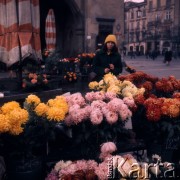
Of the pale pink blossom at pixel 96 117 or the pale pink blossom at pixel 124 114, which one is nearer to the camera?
the pale pink blossom at pixel 96 117

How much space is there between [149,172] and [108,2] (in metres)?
18.1

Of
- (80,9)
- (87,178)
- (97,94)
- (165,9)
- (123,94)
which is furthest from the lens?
(165,9)

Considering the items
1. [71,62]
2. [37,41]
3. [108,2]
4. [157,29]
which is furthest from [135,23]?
[37,41]

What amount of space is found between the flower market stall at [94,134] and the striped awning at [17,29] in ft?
9.73

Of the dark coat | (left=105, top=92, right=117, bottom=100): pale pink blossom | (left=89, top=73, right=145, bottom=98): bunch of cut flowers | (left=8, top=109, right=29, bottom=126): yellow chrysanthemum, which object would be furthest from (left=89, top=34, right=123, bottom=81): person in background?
(left=8, top=109, right=29, bottom=126): yellow chrysanthemum

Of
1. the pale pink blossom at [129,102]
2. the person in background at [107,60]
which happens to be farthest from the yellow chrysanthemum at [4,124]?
the person in background at [107,60]

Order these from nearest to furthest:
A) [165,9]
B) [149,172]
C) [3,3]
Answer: [149,172], [3,3], [165,9]

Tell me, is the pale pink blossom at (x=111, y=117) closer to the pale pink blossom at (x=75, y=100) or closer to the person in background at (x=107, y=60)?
the pale pink blossom at (x=75, y=100)

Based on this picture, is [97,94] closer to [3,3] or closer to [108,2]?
[3,3]

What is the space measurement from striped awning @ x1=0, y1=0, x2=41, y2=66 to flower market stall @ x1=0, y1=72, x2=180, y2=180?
2967 millimetres

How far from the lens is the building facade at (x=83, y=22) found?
1882 centimetres

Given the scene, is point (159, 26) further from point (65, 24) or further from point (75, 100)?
point (75, 100)

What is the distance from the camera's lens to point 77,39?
19188 millimetres

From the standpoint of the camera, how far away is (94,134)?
2.82 meters
